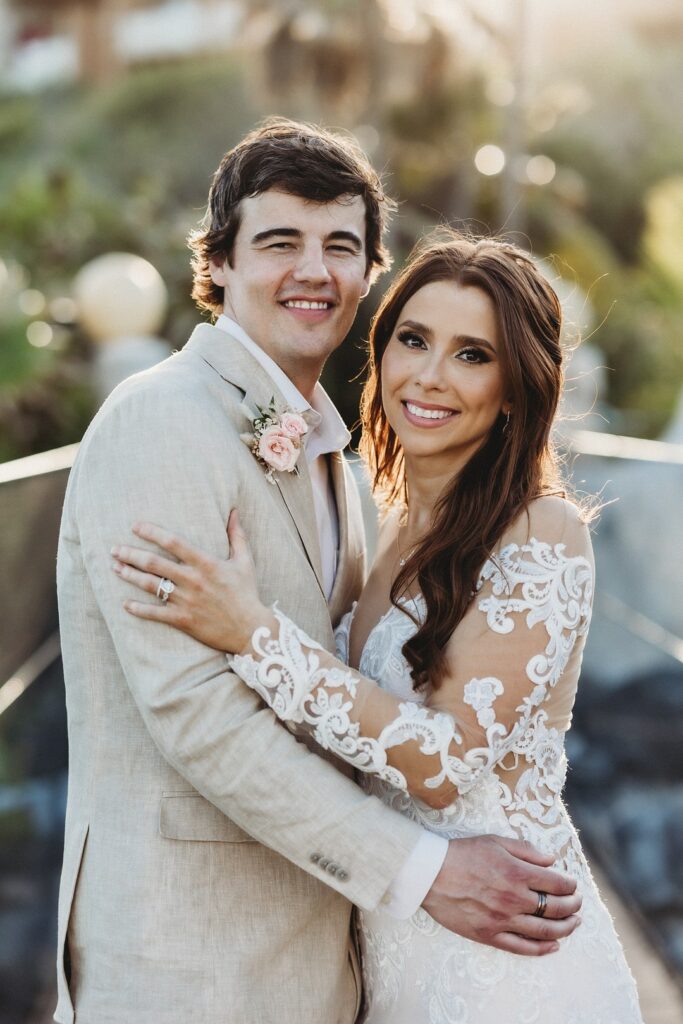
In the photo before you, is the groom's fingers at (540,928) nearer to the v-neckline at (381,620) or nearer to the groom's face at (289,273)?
the v-neckline at (381,620)

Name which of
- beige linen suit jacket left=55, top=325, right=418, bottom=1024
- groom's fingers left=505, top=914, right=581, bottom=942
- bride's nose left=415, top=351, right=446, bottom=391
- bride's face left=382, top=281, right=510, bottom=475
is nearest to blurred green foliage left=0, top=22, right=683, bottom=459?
bride's face left=382, top=281, right=510, bottom=475

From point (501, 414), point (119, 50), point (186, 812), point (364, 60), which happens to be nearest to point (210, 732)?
point (186, 812)

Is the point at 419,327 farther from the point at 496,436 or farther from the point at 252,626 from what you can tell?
the point at 252,626

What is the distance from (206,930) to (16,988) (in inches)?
54.9

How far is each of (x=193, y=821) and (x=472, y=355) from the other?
1.04 metres

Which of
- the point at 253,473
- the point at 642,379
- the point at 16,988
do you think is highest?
the point at 253,473

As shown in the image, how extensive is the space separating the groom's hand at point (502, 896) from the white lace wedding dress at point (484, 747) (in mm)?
105

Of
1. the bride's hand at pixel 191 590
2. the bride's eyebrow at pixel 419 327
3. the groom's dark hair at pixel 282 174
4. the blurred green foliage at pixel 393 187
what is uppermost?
the groom's dark hair at pixel 282 174

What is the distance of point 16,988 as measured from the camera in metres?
3.05

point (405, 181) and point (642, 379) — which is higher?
point (405, 181)

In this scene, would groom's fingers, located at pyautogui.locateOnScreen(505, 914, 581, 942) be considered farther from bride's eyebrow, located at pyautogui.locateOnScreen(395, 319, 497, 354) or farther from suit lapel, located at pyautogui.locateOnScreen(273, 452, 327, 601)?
bride's eyebrow, located at pyautogui.locateOnScreen(395, 319, 497, 354)

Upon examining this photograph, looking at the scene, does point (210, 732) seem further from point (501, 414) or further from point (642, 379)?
point (642, 379)

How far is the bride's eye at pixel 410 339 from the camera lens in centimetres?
236

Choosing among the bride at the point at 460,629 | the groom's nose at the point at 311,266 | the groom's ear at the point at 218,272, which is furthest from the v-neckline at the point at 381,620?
the groom's ear at the point at 218,272
